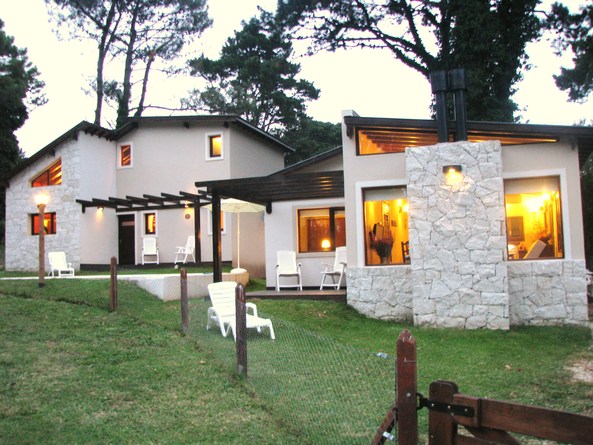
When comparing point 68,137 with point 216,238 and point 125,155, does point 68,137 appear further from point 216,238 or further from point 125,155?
point 216,238

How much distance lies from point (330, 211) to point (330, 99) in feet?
105

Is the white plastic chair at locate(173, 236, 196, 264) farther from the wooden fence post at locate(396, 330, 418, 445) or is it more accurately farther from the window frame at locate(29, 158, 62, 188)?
the wooden fence post at locate(396, 330, 418, 445)

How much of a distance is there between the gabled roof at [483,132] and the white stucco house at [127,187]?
8431 millimetres

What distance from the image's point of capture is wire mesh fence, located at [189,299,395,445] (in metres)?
4.64

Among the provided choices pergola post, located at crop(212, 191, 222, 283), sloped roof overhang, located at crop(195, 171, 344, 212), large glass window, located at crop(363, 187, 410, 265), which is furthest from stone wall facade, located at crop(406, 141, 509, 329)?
pergola post, located at crop(212, 191, 222, 283)

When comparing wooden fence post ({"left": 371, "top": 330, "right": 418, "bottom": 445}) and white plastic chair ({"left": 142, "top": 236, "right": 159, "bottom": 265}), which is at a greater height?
white plastic chair ({"left": 142, "top": 236, "right": 159, "bottom": 265})

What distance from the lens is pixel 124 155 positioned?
2070cm

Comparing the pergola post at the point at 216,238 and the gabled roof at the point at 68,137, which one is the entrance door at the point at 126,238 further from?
the pergola post at the point at 216,238

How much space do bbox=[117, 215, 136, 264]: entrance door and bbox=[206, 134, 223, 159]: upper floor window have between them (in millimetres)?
3721

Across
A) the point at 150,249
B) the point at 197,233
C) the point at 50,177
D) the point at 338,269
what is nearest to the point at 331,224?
the point at 338,269

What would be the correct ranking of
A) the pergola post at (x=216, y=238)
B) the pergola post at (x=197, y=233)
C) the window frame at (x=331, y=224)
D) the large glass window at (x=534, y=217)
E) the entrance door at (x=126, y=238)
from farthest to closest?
the entrance door at (x=126, y=238) < the pergola post at (x=197, y=233) < the window frame at (x=331, y=224) < the pergola post at (x=216, y=238) < the large glass window at (x=534, y=217)

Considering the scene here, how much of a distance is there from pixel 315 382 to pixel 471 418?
3832 millimetres

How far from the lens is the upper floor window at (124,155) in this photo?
20.5 meters

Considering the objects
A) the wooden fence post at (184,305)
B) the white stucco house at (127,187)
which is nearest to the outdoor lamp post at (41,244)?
the white stucco house at (127,187)
